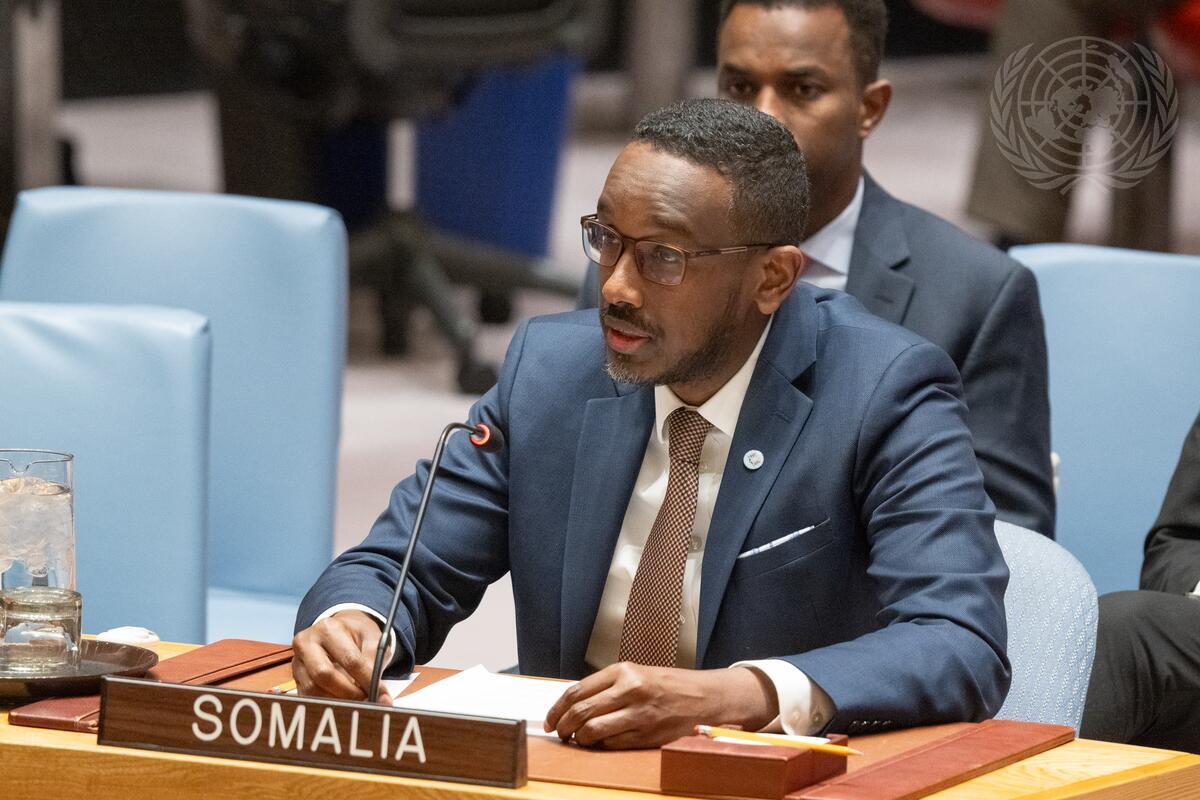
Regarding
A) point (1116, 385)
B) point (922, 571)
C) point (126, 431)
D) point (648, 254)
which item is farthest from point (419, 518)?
point (1116, 385)

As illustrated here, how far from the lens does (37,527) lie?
1.75 meters

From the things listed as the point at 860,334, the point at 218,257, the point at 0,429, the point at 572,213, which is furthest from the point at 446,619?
the point at 572,213

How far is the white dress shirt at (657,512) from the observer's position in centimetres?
200

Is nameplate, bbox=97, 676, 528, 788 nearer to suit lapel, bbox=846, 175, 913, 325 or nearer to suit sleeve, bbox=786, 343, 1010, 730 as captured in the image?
suit sleeve, bbox=786, 343, 1010, 730

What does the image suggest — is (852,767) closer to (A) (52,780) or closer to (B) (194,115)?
(A) (52,780)

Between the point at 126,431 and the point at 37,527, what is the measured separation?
0.74 metres

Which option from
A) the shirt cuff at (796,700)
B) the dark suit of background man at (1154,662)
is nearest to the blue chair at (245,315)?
the dark suit of background man at (1154,662)

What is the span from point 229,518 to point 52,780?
1.27 metres

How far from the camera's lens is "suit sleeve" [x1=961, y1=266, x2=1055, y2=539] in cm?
256

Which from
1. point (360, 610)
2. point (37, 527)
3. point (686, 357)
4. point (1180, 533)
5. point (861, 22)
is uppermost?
point (861, 22)

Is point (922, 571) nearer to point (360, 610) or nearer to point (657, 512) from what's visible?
point (657, 512)

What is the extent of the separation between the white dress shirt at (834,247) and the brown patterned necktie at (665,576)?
→ 2.69 feet

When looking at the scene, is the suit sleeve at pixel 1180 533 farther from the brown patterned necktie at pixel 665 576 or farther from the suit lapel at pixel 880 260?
the brown patterned necktie at pixel 665 576

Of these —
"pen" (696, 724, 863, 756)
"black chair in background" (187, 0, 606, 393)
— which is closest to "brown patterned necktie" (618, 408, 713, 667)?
"pen" (696, 724, 863, 756)
